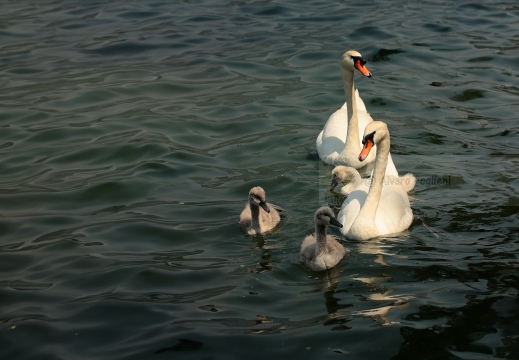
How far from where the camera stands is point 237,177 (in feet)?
35.5

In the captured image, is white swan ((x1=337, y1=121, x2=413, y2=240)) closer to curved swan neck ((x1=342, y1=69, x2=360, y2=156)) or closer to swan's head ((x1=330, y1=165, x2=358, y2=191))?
swan's head ((x1=330, y1=165, x2=358, y2=191))

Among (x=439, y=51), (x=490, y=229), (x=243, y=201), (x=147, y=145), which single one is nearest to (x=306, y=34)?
(x=439, y=51)

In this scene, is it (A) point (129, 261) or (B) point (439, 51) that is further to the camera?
(B) point (439, 51)

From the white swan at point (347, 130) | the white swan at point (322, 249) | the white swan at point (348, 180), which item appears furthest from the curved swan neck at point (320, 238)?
the white swan at point (347, 130)

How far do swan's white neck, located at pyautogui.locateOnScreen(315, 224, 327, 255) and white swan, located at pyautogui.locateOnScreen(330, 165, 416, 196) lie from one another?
188 centimetres

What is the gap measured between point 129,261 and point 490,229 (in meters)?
3.44

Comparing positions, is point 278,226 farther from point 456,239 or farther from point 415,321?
point 415,321

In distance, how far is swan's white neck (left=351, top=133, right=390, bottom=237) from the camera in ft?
29.4

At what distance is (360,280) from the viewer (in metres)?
7.98

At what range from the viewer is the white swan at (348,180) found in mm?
10266

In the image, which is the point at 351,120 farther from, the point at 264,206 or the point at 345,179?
the point at 264,206

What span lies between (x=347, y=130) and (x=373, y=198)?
2.40 meters

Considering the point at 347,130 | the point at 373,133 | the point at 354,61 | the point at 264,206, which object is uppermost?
the point at 354,61

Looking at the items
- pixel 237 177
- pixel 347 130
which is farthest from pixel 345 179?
pixel 237 177
